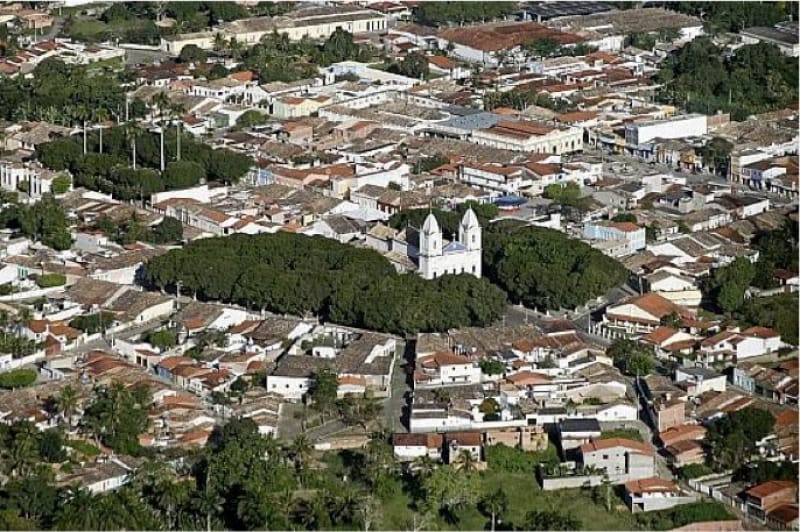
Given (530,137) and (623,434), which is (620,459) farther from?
(530,137)

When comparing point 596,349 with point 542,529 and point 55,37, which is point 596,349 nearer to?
point 542,529

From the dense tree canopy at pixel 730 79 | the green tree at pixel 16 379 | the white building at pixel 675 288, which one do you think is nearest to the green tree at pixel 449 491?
the green tree at pixel 16 379

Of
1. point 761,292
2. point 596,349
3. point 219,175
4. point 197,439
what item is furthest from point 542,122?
point 197,439

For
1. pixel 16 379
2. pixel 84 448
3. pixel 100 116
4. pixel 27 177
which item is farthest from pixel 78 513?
pixel 100 116

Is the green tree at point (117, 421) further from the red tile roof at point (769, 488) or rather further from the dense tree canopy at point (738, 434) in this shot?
the red tile roof at point (769, 488)

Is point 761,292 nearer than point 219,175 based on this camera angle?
Yes

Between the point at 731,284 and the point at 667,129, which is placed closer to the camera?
the point at 731,284

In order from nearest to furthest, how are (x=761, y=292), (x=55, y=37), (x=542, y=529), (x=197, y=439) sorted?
(x=542, y=529)
(x=197, y=439)
(x=761, y=292)
(x=55, y=37)
